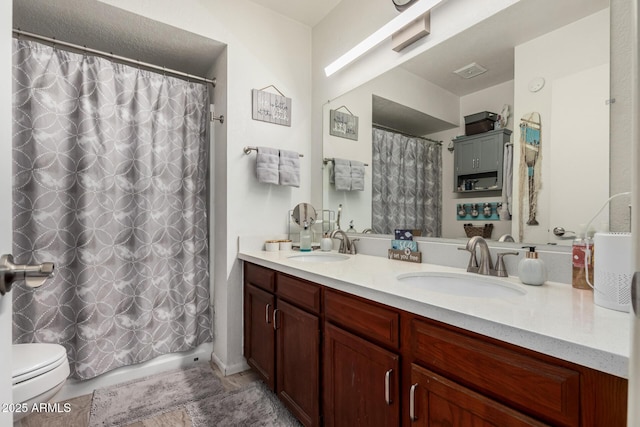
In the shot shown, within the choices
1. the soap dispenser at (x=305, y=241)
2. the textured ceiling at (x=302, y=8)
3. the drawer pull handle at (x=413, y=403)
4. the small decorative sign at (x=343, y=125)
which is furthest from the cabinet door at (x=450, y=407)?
the textured ceiling at (x=302, y=8)

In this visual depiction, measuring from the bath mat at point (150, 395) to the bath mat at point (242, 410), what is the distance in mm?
92

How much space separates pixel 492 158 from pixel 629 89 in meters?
0.44

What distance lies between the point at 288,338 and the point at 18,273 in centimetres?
114

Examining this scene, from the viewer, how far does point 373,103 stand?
1884mm

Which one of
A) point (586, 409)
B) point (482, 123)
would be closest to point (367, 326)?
point (586, 409)

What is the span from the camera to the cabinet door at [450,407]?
0.66 meters

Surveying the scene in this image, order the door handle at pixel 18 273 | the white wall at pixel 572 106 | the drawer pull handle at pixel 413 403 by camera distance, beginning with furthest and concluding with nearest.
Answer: the white wall at pixel 572 106, the drawer pull handle at pixel 413 403, the door handle at pixel 18 273

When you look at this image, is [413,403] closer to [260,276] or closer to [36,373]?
[260,276]

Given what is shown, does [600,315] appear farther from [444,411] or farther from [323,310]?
[323,310]

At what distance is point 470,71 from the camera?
1350 millimetres

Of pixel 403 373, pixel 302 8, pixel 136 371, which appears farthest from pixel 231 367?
pixel 302 8

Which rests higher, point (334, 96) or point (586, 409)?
point (334, 96)

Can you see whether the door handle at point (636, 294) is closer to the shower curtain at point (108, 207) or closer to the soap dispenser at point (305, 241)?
the soap dispenser at point (305, 241)

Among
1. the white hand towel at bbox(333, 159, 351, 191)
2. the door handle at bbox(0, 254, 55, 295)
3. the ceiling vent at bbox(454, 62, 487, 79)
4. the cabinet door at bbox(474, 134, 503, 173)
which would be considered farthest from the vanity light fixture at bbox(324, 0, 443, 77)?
the door handle at bbox(0, 254, 55, 295)
